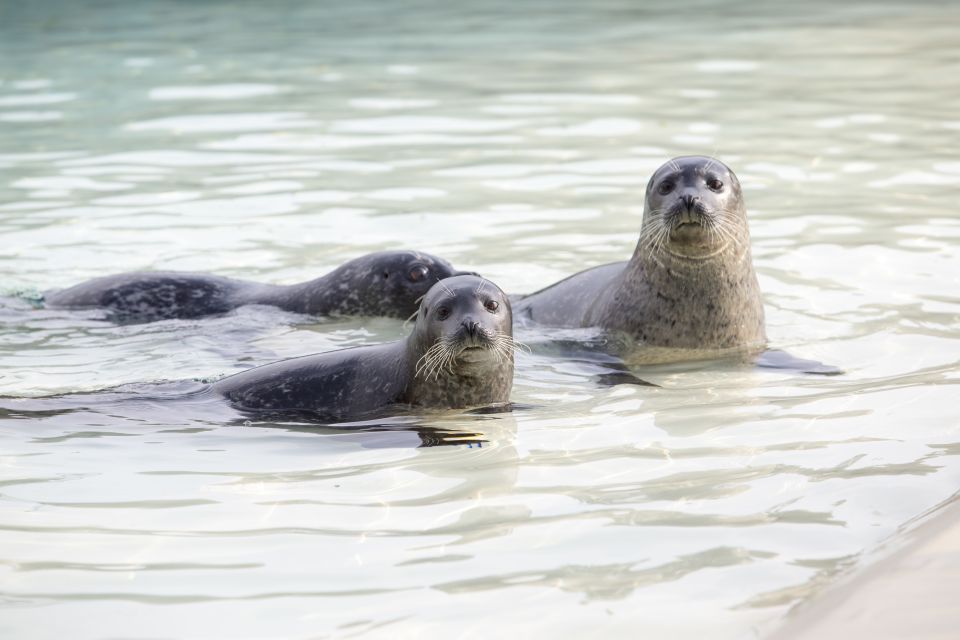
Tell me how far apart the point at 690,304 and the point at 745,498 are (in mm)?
2622

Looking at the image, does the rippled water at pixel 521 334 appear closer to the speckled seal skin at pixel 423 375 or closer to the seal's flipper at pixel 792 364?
the seal's flipper at pixel 792 364

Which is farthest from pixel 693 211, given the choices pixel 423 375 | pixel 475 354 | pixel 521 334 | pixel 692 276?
pixel 423 375

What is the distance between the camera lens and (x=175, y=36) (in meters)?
18.8

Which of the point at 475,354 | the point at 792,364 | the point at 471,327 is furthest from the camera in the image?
the point at 792,364

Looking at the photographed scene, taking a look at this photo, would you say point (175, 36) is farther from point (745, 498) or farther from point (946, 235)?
point (745, 498)

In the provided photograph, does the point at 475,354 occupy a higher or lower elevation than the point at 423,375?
higher

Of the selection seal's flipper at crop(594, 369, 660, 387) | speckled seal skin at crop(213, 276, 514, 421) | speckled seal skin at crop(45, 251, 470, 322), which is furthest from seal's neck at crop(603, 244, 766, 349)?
speckled seal skin at crop(45, 251, 470, 322)

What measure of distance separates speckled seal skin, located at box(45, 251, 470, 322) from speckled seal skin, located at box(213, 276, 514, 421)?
6.27ft

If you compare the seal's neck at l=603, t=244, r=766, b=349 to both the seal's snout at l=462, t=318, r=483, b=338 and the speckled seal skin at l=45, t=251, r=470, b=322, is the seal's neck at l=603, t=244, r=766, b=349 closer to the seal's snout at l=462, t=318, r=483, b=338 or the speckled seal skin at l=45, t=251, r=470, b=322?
the speckled seal skin at l=45, t=251, r=470, b=322

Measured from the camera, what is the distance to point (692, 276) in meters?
7.46

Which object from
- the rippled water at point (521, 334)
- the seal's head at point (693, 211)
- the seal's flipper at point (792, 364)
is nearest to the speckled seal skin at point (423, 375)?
the rippled water at point (521, 334)

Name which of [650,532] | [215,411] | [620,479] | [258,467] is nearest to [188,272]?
[215,411]

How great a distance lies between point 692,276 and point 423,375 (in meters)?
1.75

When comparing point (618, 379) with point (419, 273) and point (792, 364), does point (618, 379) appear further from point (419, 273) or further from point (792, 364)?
point (419, 273)
